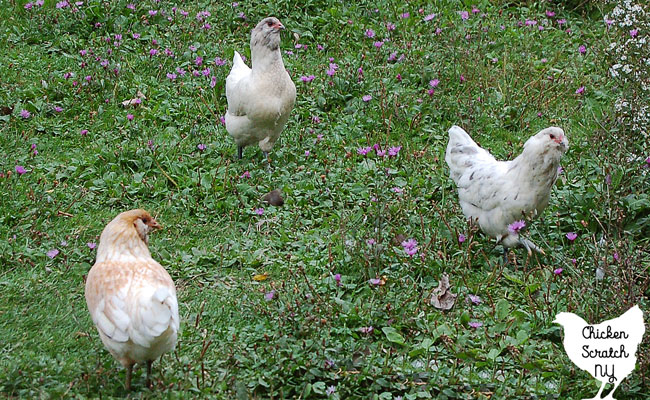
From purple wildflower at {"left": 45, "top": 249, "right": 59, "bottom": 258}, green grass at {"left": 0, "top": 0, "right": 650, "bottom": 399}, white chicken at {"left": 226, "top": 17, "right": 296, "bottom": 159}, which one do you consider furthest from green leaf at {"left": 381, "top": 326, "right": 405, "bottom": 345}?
white chicken at {"left": 226, "top": 17, "right": 296, "bottom": 159}

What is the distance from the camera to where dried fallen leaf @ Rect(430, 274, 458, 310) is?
16.6 ft

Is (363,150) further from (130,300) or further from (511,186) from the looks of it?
(130,300)

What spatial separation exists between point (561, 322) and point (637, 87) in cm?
238

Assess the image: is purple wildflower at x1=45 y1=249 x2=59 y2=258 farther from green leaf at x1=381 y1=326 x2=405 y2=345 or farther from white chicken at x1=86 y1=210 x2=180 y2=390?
green leaf at x1=381 y1=326 x2=405 y2=345

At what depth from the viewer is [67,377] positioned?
4.29 m

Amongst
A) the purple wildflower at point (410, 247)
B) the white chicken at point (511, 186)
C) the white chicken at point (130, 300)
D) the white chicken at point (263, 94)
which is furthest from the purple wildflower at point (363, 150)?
the white chicken at point (130, 300)

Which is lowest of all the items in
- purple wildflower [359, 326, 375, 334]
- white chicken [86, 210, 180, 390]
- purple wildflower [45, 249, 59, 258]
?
purple wildflower [359, 326, 375, 334]

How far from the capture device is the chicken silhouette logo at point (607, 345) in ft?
13.5

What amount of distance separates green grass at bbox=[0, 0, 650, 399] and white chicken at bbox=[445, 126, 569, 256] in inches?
6.1

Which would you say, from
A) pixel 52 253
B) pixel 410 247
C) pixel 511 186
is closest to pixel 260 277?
pixel 410 247

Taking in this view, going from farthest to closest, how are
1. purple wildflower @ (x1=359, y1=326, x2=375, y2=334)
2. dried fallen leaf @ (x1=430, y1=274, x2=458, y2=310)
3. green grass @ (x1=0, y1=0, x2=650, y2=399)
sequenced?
dried fallen leaf @ (x1=430, y1=274, x2=458, y2=310) → purple wildflower @ (x1=359, y1=326, x2=375, y2=334) → green grass @ (x1=0, y1=0, x2=650, y2=399)

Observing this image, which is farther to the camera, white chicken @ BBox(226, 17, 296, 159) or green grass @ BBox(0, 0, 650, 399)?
white chicken @ BBox(226, 17, 296, 159)

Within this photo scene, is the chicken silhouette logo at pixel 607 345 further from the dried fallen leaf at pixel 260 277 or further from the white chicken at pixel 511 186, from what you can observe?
the dried fallen leaf at pixel 260 277

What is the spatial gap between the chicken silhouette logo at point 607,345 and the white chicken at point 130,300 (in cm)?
191
